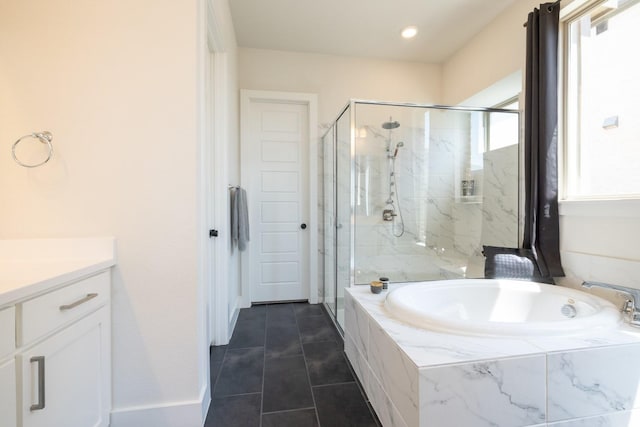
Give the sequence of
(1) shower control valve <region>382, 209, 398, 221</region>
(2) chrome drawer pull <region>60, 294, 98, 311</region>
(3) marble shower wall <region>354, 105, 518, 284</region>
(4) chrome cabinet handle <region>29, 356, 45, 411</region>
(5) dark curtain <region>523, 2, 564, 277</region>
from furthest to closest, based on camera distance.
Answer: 1. (1) shower control valve <region>382, 209, 398, 221</region>
2. (3) marble shower wall <region>354, 105, 518, 284</region>
3. (5) dark curtain <region>523, 2, 564, 277</region>
4. (2) chrome drawer pull <region>60, 294, 98, 311</region>
5. (4) chrome cabinet handle <region>29, 356, 45, 411</region>

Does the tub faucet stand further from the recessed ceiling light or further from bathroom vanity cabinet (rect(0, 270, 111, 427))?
the recessed ceiling light

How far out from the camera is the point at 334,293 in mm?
2600

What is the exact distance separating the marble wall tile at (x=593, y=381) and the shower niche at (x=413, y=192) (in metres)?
1.42

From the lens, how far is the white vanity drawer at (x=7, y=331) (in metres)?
0.73

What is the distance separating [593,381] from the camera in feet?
3.33

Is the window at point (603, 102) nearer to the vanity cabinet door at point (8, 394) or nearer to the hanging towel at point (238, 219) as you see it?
the hanging towel at point (238, 219)

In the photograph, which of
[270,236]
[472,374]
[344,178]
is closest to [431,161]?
[344,178]

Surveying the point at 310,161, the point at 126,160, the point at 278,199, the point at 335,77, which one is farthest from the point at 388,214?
the point at 126,160

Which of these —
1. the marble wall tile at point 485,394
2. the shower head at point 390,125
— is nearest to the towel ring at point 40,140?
the marble wall tile at point 485,394

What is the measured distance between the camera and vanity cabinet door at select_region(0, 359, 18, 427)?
73 centimetres

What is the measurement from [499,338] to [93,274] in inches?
64.7

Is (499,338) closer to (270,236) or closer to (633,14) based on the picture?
(633,14)

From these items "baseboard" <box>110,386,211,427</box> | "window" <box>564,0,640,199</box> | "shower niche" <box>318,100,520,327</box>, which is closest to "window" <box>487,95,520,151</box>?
"shower niche" <box>318,100,520,327</box>

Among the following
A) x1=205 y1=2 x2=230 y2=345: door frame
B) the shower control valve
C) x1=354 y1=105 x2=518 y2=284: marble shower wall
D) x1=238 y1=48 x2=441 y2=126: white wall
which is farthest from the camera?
x1=238 y1=48 x2=441 y2=126: white wall
